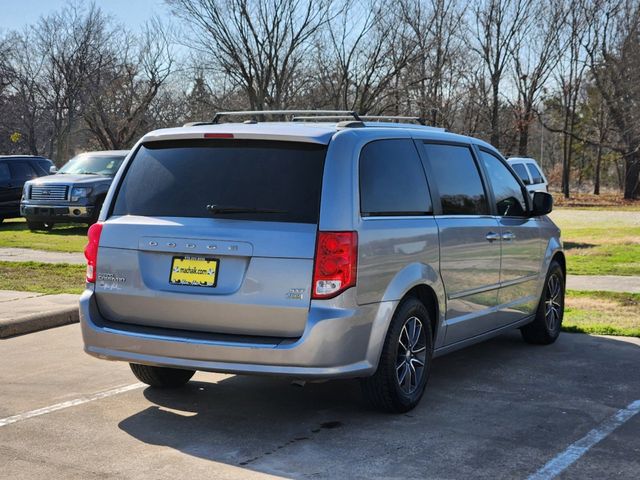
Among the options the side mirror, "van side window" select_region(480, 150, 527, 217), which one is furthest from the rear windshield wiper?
the side mirror

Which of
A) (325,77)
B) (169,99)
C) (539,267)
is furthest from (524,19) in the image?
(539,267)

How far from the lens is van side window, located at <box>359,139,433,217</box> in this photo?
5.55 meters

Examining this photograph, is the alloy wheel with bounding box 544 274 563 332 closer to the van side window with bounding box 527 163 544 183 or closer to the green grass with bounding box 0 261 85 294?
the green grass with bounding box 0 261 85 294

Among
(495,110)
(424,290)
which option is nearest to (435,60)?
(495,110)

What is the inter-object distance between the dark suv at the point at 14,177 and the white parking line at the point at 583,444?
2024 cm

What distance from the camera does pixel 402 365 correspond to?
5758 mm

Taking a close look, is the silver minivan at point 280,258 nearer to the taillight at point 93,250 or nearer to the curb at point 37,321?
the taillight at point 93,250

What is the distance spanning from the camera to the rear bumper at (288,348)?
5059 millimetres

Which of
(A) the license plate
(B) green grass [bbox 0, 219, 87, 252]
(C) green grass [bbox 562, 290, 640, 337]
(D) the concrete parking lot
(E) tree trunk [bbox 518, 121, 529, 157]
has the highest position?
(E) tree trunk [bbox 518, 121, 529, 157]

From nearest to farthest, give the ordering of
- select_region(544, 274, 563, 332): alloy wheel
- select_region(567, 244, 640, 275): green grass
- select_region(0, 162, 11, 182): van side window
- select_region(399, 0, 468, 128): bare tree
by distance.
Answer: select_region(544, 274, 563, 332): alloy wheel, select_region(567, 244, 640, 275): green grass, select_region(0, 162, 11, 182): van side window, select_region(399, 0, 468, 128): bare tree

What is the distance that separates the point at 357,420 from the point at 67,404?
193 centimetres

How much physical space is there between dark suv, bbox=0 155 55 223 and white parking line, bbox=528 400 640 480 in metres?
20.2

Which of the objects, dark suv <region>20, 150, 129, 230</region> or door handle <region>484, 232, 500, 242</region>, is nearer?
door handle <region>484, 232, 500, 242</region>

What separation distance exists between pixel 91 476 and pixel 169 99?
51609 millimetres
